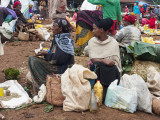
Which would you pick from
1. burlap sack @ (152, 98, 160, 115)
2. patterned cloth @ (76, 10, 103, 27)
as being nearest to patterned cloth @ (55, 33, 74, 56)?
burlap sack @ (152, 98, 160, 115)

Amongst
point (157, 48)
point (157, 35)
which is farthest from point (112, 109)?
point (157, 35)

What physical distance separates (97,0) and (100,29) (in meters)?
2.16

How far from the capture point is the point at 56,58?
3801 mm

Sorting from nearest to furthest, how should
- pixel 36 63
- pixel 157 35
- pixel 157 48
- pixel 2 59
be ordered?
pixel 36 63
pixel 157 48
pixel 2 59
pixel 157 35

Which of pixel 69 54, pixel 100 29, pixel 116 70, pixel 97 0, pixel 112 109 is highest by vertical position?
pixel 97 0

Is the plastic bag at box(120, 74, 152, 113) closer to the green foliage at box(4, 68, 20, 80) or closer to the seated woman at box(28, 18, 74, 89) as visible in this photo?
the seated woman at box(28, 18, 74, 89)

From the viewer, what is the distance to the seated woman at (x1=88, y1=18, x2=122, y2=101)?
3.75 metres

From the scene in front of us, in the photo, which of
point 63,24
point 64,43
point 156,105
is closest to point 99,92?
point 156,105

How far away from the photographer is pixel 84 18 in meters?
6.18

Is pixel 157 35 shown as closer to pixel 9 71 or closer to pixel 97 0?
pixel 97 0

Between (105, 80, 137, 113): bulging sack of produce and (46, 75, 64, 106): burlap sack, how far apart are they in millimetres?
681

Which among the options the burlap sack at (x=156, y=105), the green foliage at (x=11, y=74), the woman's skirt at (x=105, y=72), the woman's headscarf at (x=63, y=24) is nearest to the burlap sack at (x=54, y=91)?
the woman's skirt at (x=105, y=72)

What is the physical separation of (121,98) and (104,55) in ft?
2.70

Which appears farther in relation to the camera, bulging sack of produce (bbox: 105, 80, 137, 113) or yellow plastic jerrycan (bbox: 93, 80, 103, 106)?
yellow plastic jerrycan (bbox: 93, 80, 103, 106)
